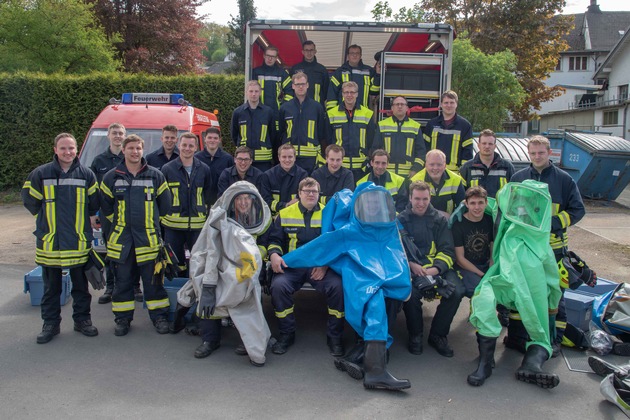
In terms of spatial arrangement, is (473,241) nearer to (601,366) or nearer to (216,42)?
(601,366)

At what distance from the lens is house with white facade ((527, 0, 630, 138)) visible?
32312mm

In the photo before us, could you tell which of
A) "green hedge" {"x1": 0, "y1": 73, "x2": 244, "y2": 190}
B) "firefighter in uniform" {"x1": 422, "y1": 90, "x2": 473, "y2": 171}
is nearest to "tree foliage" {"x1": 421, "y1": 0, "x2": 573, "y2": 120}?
"green hedge" {"x1": 0, "y1": 73, "x2": 244, "y2": 190}

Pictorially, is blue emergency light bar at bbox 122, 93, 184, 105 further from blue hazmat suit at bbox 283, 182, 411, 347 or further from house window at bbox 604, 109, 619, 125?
house window at bbox 604, 109, 619, 125

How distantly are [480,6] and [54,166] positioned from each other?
21032 millimetres

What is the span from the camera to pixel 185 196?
6.21 metres

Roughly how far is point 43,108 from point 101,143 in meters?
8.53

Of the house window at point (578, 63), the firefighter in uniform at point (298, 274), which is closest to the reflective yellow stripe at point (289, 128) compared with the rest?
the firefighter in uniform at point (298, 274)

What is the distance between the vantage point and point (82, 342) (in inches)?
→ 211

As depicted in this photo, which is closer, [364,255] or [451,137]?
[364,255]

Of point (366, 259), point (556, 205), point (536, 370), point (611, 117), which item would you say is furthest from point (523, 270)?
point (611, 117)

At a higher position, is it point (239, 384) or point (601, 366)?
point (601, 366)

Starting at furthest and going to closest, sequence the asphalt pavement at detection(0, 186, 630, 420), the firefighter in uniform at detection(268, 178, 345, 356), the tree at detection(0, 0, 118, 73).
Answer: the tree at detection(0, 0, 118, 73) < the firefighter in uniform at detection(268, 178, 345, 356) < the asphalt pavement at detection(0, 186, 630, 420)

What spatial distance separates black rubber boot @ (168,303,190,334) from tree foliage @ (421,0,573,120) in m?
19.5

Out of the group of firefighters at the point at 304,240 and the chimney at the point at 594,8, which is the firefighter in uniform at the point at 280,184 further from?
the chimney at the point at 594,8
